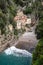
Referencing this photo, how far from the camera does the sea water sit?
30281 millimetres

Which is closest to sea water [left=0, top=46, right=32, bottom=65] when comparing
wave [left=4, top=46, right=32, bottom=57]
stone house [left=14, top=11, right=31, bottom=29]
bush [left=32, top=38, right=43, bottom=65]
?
wave [left=4, top=46, right=32, bottom=57]

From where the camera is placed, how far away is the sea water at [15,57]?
3028 cm

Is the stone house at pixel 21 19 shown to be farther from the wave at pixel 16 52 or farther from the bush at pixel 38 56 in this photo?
the bush at pixel 38 56

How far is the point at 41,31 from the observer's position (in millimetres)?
A: 18844

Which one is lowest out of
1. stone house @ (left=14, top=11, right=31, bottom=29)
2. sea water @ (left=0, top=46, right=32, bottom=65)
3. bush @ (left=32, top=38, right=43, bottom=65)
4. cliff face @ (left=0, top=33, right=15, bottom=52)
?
stone house @ (left=14, top=11, right=31, bottom=29)

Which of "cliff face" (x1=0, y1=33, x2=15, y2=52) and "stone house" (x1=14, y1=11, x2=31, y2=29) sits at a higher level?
"cliff face" (x1=0, y1=33, x2=15, y2=52)

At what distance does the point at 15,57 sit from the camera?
1319 inches

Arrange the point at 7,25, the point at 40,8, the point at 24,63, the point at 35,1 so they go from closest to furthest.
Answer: the point at 24,63 < the point at 7,25 < the point at 40,8 < the point at 35,1

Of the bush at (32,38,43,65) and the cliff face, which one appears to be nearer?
the bush at (32,38,43,65)

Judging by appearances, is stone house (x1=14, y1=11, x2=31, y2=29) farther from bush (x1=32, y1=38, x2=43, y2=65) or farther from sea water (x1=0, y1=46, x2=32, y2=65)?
bush (x1=32, y1=38, x2=43, y2=65)

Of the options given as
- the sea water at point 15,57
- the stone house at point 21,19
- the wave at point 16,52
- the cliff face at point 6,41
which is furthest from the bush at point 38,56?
the stone house at point 21,19

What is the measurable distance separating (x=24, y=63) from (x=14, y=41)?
12524 millimetres

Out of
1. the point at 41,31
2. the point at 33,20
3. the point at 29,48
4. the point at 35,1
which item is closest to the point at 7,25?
the point at 29,48

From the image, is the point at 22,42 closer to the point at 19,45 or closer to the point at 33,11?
the point at 19,45
